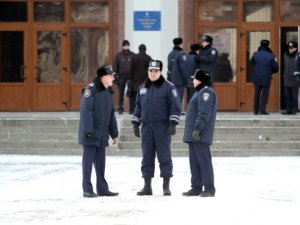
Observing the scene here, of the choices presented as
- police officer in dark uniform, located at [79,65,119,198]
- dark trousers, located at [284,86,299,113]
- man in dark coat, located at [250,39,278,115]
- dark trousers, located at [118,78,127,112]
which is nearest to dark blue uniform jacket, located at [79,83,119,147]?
police officer in dark uniform, located at [79,65,119,198]

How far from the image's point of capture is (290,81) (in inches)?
1030

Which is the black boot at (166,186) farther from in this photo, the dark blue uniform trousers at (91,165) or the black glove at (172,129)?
the dark blue uniform trousers at (91,165)

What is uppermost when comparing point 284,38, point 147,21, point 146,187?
point 147,21

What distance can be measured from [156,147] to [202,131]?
28.5 inches

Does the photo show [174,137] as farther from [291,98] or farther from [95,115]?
[95,115]

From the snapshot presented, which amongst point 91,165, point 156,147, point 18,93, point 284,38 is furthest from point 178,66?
point 91,165

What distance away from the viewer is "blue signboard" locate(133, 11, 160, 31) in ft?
92.0

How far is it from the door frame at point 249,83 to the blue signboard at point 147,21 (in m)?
2.37

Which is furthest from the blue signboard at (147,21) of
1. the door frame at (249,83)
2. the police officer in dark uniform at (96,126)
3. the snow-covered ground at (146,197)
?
the police officer in dark uniform at (96,126)

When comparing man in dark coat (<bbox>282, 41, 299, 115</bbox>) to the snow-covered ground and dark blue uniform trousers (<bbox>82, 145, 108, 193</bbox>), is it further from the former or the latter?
dark blue uniform trousers (<bbox>82, 145, 108, 193</bbox>)

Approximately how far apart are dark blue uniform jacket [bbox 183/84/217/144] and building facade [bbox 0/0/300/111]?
43.1ft

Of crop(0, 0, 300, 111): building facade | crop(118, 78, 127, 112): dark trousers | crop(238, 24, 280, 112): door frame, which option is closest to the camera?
crop(118, 78, 127, 112): dark trousers

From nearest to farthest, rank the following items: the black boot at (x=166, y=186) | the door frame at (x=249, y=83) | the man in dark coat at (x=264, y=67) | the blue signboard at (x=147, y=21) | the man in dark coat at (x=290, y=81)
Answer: the black boot at (x=166, y=186)
the man in dark coat at (x=264, y=67)
the man in dark coat at (x=290, y=81)
the blue signboard at (x=147, y=21)
the door frame at (x=249, y=83)

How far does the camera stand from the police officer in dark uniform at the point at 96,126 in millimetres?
15094
